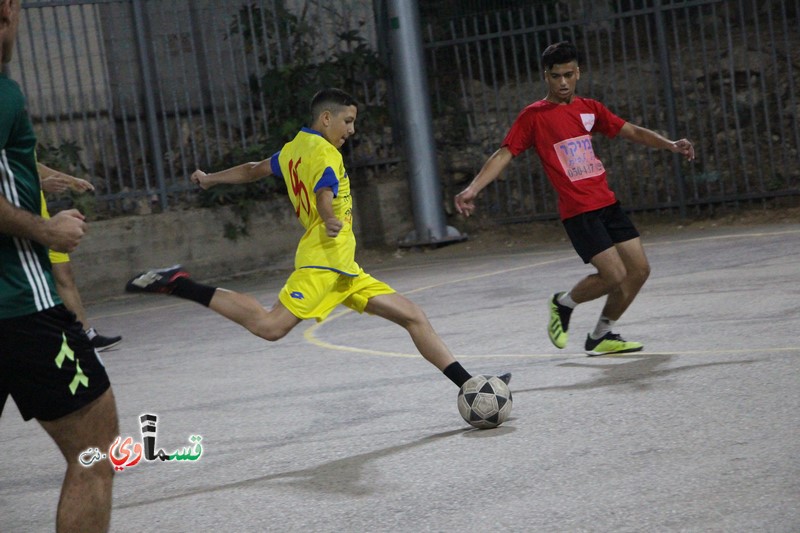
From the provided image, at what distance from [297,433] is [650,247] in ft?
27.0

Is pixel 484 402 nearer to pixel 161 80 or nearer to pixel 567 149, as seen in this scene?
pixel 567 149

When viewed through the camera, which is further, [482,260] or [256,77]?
[256,77]

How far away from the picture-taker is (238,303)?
6.27m

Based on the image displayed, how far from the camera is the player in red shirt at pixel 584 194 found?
7578 mm

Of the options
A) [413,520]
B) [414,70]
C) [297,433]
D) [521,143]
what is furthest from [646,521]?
[414,70]

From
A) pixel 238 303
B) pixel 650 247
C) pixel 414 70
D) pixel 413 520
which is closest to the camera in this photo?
pixel 413 520

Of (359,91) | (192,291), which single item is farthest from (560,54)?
(359,91)

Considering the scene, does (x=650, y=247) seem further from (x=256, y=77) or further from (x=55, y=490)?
(x=55, y=490)

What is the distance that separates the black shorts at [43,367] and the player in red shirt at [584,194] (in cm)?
430

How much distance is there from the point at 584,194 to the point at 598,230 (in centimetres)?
26

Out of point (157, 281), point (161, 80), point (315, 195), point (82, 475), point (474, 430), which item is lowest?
point (474, 430)

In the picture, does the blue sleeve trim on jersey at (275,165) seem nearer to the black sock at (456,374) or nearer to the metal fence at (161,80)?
the black sock at (456,374)

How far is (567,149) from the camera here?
25.2 ft

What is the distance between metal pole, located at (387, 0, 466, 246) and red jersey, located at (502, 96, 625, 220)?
8.80m
